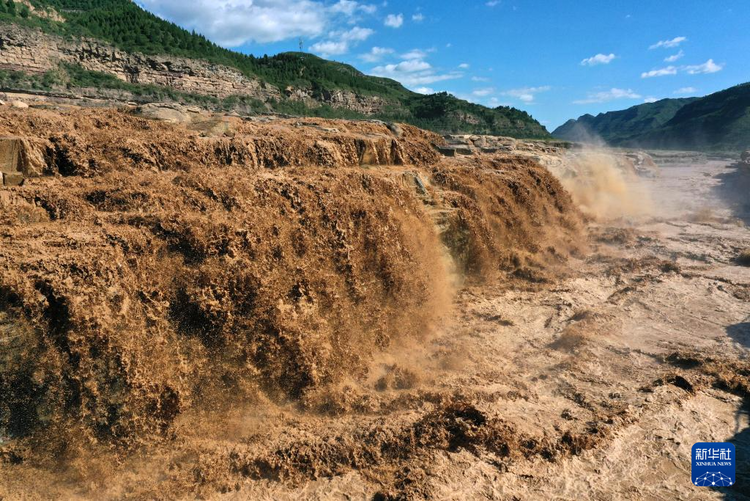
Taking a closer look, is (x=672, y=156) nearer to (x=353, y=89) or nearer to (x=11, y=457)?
(x=353, y=89)

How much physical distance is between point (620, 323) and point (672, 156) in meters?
55.6

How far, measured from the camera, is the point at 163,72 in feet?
138

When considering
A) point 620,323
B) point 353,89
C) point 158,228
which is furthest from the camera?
point 353,89

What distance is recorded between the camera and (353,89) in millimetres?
68312

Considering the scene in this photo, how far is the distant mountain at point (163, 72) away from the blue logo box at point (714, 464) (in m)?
35.1

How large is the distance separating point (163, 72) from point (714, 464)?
161 ft

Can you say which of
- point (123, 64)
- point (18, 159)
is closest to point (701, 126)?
point (123, 64)

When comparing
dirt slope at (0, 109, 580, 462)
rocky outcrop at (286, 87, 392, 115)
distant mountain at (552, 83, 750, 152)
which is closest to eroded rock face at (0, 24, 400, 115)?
rocky outcrop at (286, 87, 392, 115)

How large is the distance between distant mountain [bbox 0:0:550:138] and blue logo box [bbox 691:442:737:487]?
35.1 meters

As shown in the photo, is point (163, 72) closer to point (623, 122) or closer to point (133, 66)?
point (133, 66)

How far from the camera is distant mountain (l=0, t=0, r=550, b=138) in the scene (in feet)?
106

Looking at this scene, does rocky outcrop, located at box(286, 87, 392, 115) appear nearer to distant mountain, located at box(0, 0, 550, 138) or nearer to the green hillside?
distant mountain, located at box(0, 0, 550, 138)

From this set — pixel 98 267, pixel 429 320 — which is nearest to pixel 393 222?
pixel 429 320

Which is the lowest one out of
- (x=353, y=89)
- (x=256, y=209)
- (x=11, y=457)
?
(x=11, y=457)
